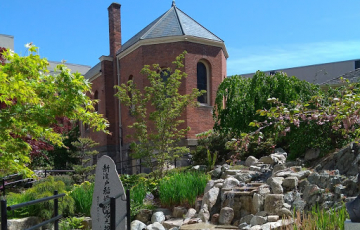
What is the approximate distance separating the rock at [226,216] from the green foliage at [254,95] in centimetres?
525

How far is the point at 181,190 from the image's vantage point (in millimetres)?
11078

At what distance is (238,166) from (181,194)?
3.04m

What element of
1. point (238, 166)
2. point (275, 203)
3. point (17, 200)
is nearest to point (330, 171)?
point (275, 203)

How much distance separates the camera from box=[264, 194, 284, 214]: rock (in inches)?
360

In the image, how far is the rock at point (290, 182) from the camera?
Answer: 9883 millimetres

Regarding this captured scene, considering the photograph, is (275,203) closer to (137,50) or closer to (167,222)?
(167,222)

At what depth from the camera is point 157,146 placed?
14531mm

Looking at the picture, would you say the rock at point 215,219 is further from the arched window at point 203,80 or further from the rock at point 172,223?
the arched window at point 203,80

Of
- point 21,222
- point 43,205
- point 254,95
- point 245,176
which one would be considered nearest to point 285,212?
point 245,176

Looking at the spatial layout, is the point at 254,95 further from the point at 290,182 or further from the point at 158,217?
the point at 158,217

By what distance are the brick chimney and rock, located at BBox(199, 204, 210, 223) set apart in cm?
1759

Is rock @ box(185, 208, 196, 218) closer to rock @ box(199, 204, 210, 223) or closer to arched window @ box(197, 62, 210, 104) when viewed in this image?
rock @ box(199, 204, 210, 223)

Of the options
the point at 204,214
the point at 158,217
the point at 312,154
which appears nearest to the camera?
the point at 204,214

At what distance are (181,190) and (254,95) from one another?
574 cm
